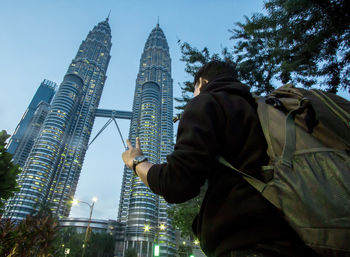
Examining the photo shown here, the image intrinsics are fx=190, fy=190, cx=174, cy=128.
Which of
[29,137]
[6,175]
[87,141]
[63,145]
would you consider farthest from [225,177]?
[29,137]

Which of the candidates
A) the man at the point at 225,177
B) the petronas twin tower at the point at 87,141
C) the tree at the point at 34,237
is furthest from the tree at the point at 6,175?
the petronas twin tower at the point at 87,141

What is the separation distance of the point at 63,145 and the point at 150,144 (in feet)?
160

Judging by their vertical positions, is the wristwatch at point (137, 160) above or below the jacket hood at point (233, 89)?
below

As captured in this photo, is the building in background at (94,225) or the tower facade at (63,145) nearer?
the tower facade at (63,145)

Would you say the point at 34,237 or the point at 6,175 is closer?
the point at 6,175

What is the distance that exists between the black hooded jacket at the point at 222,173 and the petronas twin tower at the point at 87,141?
77.3 m

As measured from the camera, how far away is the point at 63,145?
349 feet

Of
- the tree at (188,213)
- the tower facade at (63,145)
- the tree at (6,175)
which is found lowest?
the tree at (6,175)

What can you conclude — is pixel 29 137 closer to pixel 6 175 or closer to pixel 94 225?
pixel 94 225

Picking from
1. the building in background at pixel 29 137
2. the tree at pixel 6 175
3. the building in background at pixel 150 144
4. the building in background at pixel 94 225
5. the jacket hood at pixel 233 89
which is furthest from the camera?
the building in background at pixel 29 137

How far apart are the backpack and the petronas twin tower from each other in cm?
7757

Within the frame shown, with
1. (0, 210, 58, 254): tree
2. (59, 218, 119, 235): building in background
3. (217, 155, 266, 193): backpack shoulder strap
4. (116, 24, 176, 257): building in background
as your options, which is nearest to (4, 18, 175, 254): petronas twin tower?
(116, 24, 176, 257): building in background

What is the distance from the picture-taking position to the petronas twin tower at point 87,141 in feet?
286

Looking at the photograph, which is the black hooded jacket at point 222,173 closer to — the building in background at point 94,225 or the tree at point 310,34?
the tree at point 310,34
